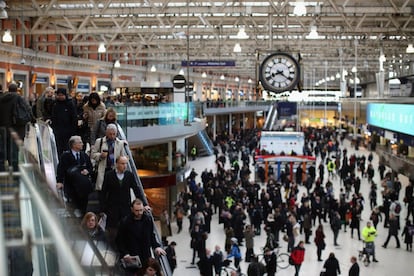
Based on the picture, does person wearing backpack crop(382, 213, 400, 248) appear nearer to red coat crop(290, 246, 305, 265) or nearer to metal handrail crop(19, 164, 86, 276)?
red coat crop(290, 246, 305, 265)

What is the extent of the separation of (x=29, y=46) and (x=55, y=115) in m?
27.1

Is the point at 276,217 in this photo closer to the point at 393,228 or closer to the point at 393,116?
the point at 393,228

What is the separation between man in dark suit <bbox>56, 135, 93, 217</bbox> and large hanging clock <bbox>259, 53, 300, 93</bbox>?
22.7 feet

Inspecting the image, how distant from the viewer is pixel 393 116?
867 inches

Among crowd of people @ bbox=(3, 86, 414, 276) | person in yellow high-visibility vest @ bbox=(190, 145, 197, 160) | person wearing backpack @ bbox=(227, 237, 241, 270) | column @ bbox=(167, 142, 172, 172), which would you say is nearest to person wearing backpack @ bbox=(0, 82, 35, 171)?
crowd of people @ bbox=(3, 86, 414, 276)

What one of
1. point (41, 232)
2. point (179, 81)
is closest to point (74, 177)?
point (41, 232)

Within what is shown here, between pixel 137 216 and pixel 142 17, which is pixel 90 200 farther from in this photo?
pixel 142 17

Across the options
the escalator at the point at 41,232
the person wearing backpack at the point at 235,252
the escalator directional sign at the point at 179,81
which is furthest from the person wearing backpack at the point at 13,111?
the escalator directional sign at the point at 179,81

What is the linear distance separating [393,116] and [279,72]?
9.99m

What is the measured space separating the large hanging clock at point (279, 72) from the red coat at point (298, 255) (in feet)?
13.7

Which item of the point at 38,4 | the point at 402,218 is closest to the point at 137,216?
the point at 402,218

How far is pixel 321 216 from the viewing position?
70.7 ft

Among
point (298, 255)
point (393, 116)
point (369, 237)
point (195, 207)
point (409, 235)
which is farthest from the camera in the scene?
point (393, 116)

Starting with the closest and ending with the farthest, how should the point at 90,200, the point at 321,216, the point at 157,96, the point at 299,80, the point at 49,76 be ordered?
the point at 90,200, the point at 299,80, the point at 321,216, the point at 157,96, the point at 49,76
